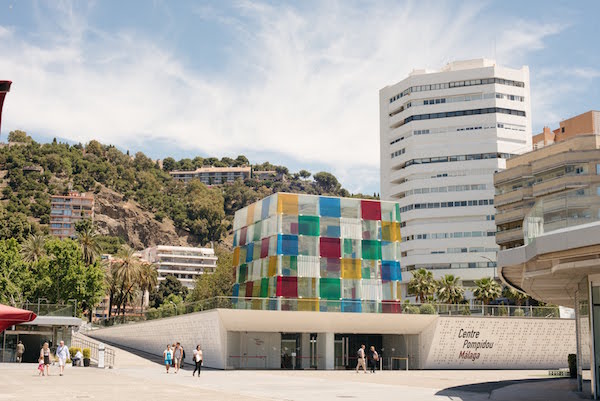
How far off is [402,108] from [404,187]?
47.7 feet

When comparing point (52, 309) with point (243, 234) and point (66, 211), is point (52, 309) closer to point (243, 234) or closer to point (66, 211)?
point (243, 234)

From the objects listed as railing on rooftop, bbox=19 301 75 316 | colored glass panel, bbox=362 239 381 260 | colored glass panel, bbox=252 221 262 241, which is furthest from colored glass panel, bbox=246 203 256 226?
railing on rooftop, bbox=19 301 75 316

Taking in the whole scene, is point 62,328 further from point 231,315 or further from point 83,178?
point 83,178

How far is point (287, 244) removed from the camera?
5188cm

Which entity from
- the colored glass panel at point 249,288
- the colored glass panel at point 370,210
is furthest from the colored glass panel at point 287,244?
the colored glass panel at point 370,210

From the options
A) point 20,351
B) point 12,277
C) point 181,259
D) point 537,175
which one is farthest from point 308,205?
point 181,259

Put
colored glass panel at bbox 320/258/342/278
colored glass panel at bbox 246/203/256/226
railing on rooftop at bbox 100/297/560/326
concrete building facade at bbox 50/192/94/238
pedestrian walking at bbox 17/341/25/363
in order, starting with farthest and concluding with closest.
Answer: concrete building facade at bbox 50/192/94/238
colored glass panel at bbox 246/203/256/226
colored glass panel at bbox 320/258/342/278
pedestrian walking at bbox 17/341/25/363
railing on rooftop at bbox 100/297/560/326

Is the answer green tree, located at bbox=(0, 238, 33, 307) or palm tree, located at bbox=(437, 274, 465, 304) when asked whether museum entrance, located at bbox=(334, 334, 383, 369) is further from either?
green tree, located at bbox=(0, 238, 33, 307)

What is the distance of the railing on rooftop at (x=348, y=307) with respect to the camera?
47.3 m

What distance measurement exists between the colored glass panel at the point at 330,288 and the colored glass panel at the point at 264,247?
4.66 meters

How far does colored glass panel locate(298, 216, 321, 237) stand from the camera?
52.5m

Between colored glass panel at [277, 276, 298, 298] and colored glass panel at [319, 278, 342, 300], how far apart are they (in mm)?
1942

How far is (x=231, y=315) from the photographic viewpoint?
155 ft

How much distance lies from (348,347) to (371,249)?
759 centimetres
